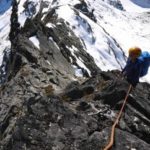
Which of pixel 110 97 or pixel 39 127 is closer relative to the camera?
pixel 39 127

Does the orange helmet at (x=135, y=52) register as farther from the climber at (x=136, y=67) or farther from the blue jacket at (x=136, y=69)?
the blue jacket at (x=136, y=69)

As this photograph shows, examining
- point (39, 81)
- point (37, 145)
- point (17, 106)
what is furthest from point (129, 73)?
point (39, 81)

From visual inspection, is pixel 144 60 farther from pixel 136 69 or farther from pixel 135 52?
pixel 135 52

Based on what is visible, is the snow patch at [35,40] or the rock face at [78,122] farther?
the snow patch at [35,40]

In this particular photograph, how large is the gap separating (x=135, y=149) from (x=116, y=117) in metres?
2.17

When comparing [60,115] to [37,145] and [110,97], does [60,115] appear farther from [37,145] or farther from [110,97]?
[110,97]

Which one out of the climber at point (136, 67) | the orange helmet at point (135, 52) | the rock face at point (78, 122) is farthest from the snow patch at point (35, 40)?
the orange helmet at point (135, 52)

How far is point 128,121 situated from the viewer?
57.8 feet

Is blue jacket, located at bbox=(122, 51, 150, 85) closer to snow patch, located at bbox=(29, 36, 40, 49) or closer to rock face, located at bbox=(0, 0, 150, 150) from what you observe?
rock face, located at bbox=(0, 0, 150, 150)

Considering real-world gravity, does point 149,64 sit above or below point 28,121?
below

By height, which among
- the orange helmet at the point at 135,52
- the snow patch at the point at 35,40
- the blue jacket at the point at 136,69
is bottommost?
the snow patch at the point at 35,40

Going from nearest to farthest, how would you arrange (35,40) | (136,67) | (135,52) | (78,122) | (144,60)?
(78,122), (135,52), (144,60), (136,67), (35,40)

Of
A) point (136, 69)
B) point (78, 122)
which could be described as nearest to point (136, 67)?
point (136, 69)

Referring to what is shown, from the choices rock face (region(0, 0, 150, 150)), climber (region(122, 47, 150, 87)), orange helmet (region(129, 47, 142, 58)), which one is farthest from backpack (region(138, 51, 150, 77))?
rock face (region(0, 0, 150, 150))
